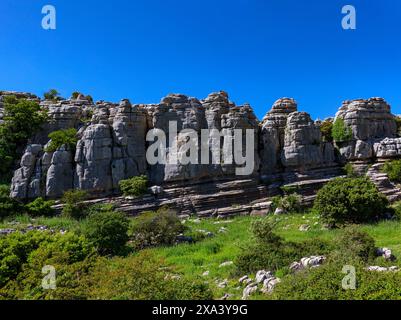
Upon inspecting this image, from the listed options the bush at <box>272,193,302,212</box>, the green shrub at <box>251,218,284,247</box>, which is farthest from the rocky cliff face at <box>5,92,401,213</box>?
the green shrub at <box>251,218,284,247</box>

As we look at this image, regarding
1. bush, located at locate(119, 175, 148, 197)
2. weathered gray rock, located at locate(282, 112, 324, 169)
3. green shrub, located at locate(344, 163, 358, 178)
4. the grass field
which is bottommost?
the grass field

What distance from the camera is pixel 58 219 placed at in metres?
26.2

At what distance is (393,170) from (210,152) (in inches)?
682

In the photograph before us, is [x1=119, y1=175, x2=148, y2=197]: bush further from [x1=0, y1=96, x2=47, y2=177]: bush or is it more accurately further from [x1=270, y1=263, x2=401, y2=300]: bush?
[x1=270, y1=263, x2=401, y2=300]: bush

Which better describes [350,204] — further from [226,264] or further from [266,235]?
[226,264]

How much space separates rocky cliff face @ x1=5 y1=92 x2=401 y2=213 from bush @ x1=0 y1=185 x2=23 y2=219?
1629mm

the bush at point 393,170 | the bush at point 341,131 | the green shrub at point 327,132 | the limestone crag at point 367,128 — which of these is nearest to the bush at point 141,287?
the bush at point 393,170

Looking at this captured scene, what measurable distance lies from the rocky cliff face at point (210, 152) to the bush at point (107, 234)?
989 cm

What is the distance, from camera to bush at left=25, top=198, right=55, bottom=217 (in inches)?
1091

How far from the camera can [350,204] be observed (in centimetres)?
2158

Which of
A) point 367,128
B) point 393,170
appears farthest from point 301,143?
point 393,170

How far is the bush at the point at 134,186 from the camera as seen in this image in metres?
29.3

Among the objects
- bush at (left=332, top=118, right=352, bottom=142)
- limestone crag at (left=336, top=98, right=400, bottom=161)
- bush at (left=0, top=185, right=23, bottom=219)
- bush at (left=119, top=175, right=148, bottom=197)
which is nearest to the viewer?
bush at (left=0, top=185, right=23, bottom=219)

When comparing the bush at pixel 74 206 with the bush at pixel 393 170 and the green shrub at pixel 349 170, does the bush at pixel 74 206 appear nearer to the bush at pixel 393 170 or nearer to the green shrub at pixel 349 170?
the green shrub at pixel 349 170
